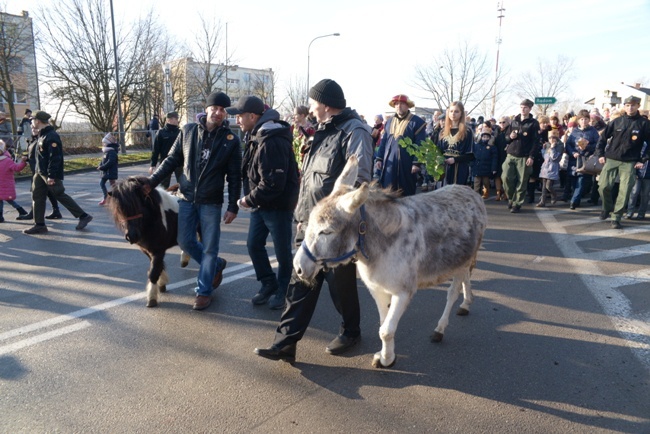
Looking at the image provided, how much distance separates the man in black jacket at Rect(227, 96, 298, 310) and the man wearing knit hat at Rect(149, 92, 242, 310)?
179mm

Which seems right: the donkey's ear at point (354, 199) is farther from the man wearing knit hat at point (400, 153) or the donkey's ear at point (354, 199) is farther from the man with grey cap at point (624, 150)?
the man with grey cap at point (624, 150)

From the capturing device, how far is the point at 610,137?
28.6 feet

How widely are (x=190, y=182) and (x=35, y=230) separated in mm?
5346

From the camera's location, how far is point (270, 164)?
14.4ft

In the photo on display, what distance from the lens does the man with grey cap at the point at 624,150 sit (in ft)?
27.0

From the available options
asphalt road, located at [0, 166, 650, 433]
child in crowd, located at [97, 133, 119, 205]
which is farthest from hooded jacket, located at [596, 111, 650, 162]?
child in crowd, located at [97, 133, 119, 205]

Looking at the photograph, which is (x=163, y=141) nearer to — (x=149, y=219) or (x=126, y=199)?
(x=149, y=219)

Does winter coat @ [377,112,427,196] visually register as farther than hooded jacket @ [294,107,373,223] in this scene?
Yes

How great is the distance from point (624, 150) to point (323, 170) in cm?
743

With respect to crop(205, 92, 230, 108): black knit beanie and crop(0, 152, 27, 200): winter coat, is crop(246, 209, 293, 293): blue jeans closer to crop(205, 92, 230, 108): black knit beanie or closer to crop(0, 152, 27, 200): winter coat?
crop(205, 92, 230, 108): black knit beanie

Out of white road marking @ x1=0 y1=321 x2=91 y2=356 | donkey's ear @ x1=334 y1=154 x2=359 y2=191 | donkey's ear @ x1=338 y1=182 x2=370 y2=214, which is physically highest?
donkey's ear @ x1=334 y1=154 x2=359 y2=191

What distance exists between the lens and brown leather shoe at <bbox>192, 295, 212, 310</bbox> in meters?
4.88

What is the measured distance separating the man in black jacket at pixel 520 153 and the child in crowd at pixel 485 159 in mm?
1332

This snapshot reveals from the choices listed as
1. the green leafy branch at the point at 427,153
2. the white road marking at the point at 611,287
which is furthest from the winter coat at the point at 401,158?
the white road marking at the point at 611,287
